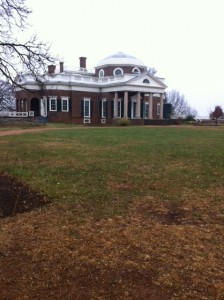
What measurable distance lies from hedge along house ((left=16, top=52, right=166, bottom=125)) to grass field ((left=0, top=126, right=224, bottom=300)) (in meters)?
34.3

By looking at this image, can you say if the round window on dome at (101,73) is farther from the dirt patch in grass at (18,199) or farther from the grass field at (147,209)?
the dirt patch in grass at (18,199)

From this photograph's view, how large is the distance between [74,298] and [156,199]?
362 centimetres

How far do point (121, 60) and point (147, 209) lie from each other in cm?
5092

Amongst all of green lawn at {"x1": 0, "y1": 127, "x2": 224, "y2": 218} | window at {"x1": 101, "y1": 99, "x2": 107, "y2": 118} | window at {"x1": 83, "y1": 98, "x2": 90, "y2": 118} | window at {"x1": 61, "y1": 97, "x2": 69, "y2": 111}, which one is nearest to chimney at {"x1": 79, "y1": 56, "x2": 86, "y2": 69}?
window at {"x1": 101, "y1": 99, "x2": 107, "y2": 118}

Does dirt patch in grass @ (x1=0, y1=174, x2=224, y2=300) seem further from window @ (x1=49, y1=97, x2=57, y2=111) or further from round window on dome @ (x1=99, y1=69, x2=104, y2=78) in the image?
round window on dome @ (x1=99, y1=69, x2=104, y2=78)

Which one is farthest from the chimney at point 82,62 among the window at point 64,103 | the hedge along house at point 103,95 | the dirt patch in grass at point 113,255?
the dirt patch in grass at point 113,255

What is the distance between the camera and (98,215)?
5.97 m

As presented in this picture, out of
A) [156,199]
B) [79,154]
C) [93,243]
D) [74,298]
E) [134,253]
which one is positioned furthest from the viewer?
[79,154]

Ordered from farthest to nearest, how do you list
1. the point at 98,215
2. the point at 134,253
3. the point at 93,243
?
1. the point at 98,215
2. the point at 93,243
3. the point at 134,253

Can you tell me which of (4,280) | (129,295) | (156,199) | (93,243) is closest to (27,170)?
(156,199)

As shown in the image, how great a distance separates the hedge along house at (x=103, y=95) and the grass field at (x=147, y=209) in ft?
112

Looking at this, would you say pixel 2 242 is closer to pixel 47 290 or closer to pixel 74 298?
pixel 47 290

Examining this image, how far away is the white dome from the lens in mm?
54656

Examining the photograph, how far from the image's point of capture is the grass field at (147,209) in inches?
160
